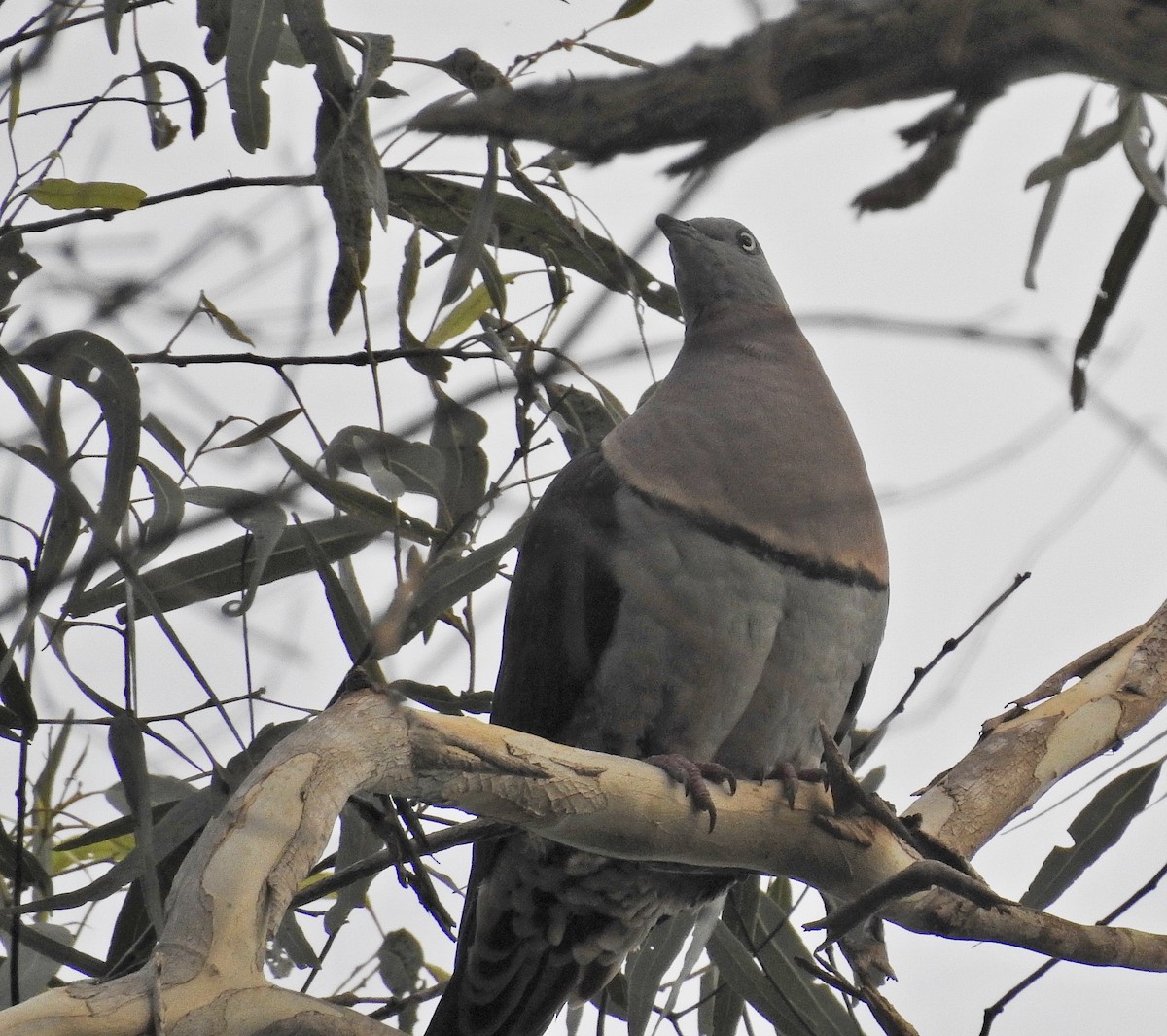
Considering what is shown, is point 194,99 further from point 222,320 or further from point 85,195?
point 222,320

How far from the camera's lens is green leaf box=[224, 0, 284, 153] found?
165 centimetres

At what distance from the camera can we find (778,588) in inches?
85.1

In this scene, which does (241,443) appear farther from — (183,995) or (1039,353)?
(1039,353)

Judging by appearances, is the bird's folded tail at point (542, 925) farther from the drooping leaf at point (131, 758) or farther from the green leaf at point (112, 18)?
the green leaf at point (112, 18)

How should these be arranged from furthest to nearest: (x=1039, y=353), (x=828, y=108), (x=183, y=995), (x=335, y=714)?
(x=335, y=714), (x=183, y=995), (x=1039, y=353), (x=828, y=108)

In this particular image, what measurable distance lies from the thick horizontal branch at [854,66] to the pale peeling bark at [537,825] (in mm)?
676

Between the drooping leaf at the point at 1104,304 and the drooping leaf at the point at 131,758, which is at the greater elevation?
the drooping leaf at the point at 131,758

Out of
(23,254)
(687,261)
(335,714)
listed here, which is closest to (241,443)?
(23,254)

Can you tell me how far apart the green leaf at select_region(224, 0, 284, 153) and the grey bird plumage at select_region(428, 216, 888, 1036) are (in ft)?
2.59

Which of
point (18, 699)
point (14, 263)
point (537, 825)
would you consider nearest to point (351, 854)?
point (18, 699)

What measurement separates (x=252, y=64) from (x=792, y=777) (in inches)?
44.5

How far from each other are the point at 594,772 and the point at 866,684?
101 cm

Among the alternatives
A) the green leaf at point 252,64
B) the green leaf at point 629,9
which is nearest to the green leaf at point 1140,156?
the green leaf at point 629,9

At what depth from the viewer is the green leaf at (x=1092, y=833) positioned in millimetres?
2062
